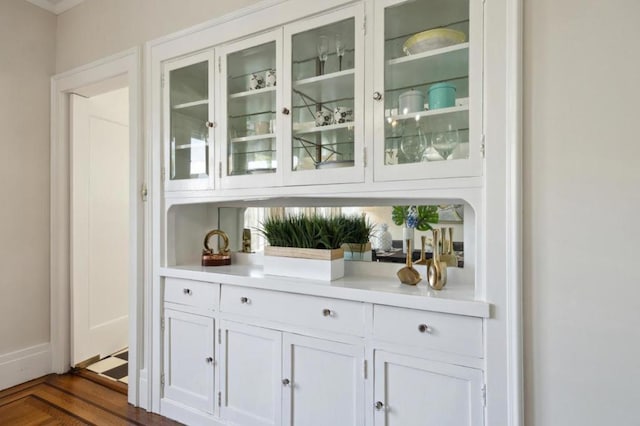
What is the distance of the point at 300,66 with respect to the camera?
1.83 meters

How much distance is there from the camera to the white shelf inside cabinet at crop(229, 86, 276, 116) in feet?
6.33

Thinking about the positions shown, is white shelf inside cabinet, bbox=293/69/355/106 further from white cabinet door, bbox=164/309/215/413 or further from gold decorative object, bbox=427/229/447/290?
white cabinet door, bbox=164/309/215/413

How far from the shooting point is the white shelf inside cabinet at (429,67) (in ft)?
4.77

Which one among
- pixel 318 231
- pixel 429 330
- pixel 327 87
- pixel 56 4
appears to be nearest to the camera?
pixel 429 330

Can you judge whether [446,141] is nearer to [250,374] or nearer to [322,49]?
[322,49]

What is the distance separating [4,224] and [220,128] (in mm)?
1833

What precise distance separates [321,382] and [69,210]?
243 cm

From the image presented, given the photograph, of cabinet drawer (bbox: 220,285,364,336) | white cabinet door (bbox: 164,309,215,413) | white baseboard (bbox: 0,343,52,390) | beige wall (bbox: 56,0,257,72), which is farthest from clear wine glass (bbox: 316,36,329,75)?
white baseboard (bbox: 0,343,52,390)

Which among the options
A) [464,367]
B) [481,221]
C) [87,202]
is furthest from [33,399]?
[481,221]

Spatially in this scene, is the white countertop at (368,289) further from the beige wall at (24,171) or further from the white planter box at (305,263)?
the beige wall at (24,171)

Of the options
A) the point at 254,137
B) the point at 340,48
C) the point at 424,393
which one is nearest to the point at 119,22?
the point at 254,137

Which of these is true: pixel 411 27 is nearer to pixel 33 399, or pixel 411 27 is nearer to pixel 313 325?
pixel 313 325

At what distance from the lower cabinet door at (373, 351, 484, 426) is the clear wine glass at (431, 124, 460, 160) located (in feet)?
2.79
